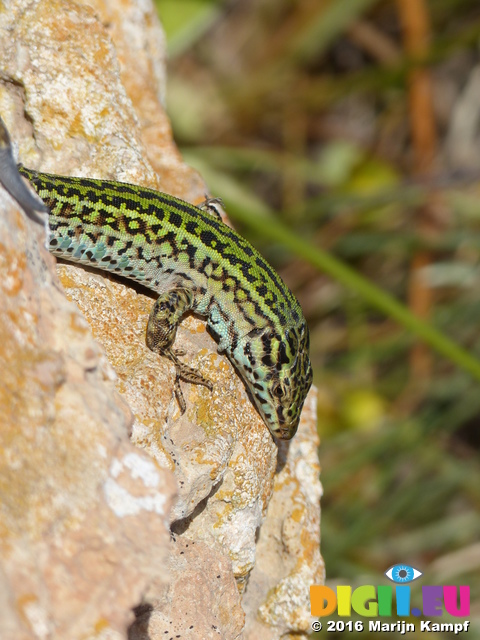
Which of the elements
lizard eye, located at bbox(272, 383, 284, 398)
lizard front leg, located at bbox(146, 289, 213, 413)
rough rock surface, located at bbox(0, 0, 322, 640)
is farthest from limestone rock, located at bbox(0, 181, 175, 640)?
lizard eye, located at bbox(272, 383, 284, 398)

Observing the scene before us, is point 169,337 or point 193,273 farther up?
point 193,273

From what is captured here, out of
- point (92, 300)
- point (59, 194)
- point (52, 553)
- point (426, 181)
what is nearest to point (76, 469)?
point (52, 553)

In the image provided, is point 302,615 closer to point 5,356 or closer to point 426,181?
point 5,356

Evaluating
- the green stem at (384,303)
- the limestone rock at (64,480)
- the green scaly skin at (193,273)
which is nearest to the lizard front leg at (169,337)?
→ the green scaly skin at (193,273)

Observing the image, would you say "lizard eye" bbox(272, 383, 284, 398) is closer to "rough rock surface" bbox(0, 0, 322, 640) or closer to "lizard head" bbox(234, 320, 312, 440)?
"lizard head" bbox(234, 320, 312, 440)

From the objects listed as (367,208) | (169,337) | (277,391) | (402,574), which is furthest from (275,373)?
(367,208)

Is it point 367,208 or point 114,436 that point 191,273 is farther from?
point 367,208
